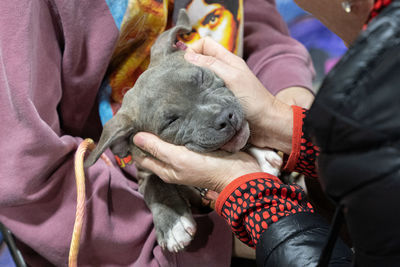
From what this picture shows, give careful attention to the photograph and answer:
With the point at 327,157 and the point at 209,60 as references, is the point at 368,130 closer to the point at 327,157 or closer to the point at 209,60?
the point at 327,157

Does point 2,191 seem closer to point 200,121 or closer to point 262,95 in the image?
point 200,121

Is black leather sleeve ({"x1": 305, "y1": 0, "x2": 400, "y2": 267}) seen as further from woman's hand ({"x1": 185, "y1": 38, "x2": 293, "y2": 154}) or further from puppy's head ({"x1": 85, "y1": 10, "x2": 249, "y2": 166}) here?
woman's hand ({"x1": 185, "y1": 38, "x2": 293, "y2": 154})

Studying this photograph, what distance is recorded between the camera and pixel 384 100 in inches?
24.0

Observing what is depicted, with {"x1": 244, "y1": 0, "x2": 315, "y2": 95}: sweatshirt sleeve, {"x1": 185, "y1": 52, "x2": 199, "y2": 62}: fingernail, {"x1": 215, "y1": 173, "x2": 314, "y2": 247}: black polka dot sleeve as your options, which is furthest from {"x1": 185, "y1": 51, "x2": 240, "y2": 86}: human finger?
{"x1": 244, "y1": 0, "x2": 315, "y2": 95}: sweatshirt sleeve

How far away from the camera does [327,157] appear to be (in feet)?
2.30

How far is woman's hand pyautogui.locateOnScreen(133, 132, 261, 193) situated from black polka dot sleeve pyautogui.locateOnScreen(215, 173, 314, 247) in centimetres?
11

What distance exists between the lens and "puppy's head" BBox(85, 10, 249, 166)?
4.45 ft

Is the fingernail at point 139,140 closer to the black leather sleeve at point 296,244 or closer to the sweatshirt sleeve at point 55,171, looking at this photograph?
the sweatshirt sleeve at point 55,171

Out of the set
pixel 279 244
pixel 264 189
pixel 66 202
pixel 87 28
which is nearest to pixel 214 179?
pixel 264 189

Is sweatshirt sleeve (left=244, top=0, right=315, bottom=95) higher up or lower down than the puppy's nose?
lower down

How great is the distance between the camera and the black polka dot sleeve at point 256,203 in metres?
1.24

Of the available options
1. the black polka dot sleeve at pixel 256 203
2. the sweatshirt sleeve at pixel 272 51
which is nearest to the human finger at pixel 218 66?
the black polka dot sleeve at pixel 256 203

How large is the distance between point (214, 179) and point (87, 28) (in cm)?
105

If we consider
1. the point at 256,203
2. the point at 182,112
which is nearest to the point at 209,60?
the point at 182,112
